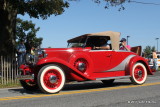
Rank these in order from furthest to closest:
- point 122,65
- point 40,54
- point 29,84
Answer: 1. point 122,65
2. point 29,84
3. point 40,54

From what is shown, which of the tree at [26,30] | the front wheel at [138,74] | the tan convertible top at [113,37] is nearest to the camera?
the tan convertible top at [113,37]

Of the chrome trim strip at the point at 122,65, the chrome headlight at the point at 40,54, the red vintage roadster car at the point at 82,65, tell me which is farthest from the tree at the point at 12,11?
the chrome trim strip at the point at 122,65

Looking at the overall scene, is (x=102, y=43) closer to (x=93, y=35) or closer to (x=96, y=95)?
Result: (x=93, y=35)

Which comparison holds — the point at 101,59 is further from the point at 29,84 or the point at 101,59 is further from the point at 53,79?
the point at 29,84

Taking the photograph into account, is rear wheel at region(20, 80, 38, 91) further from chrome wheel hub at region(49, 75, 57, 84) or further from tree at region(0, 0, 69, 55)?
tree at region(0, 0, 69, 55)

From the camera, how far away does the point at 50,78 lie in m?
7.23

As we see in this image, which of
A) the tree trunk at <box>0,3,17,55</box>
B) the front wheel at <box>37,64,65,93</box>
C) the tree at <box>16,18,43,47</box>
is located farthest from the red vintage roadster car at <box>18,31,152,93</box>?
the tree at <box>16,18,43,47</box>

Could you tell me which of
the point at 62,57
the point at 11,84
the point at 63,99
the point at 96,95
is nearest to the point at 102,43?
the point at 62,57

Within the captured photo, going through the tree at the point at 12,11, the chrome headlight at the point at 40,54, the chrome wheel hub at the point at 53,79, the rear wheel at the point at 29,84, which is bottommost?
the rear wheel at the point at 29,84

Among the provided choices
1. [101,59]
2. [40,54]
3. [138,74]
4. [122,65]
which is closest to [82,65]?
[101,59]

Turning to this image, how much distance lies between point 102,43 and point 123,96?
2431mm

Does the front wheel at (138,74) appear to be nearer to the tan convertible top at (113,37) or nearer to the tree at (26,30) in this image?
the tan convertible top at (113,37)

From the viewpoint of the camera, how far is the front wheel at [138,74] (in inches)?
346

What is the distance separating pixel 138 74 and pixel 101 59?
1.54 meters
